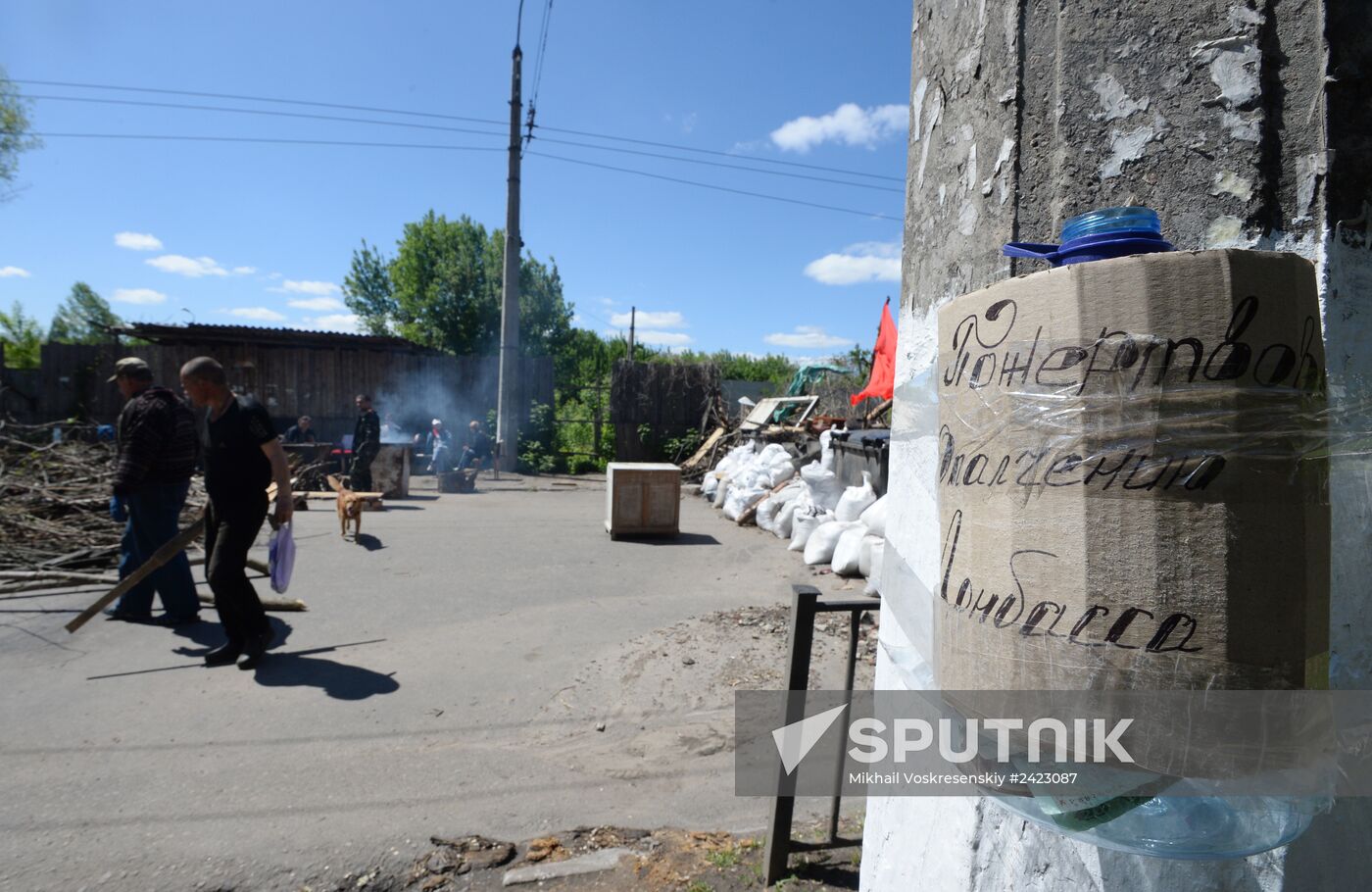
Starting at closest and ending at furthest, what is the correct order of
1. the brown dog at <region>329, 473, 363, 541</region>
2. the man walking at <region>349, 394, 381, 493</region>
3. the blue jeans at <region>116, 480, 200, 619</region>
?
the blue jeans at <region>116, 480, 200, 619</region> → the brown dog at <region>329, 473, 363, 541</region> → the man walking at <region>349, 394, 381, 493</region>

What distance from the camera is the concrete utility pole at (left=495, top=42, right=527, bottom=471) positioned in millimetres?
16258

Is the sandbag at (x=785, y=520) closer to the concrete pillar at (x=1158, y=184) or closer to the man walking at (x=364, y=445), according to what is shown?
the man walking at (x=364, y=445)

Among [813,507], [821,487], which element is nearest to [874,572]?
[813,507]

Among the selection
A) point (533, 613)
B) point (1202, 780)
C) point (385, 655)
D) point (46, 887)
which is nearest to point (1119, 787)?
point (1202, 780)

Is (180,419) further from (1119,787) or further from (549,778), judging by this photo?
(1119,787)

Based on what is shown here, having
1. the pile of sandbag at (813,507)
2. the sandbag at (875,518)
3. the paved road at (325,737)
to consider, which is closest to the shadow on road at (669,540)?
the pile of sandbag at (813,507)

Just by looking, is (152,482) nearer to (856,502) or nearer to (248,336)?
(856,502)

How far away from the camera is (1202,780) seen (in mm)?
942

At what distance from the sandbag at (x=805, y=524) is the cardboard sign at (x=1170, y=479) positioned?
703 centimetres

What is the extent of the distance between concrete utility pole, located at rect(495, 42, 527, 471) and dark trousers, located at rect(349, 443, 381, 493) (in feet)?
14.4

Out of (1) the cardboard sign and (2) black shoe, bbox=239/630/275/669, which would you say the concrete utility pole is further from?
(1) the cardboard sign

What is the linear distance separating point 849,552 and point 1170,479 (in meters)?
6.04

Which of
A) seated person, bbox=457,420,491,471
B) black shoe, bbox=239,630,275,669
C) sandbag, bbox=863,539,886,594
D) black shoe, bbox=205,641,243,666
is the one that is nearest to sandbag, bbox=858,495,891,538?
sandbag, bbox=863,539,886,594

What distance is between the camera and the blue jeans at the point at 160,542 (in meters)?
5.23
